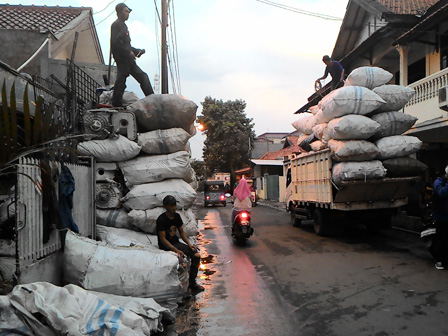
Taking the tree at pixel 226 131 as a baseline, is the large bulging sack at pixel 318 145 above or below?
below

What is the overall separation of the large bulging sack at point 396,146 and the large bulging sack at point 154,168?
15.3 ft

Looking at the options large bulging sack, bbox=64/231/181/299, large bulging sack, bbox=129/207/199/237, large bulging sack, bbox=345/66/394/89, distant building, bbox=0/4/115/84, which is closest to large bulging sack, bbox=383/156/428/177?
large bulging sack, bbox=345/66/394/89

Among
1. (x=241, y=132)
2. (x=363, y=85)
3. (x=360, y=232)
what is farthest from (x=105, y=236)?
(x=241, y=132)

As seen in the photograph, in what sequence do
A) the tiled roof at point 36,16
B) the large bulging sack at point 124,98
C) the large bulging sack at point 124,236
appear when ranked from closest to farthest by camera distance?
the large bulging sack at point 124,236 → the large bulging sack at point 124,98 → the tiled roof at point 36,16

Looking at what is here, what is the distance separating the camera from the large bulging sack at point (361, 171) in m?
8.51

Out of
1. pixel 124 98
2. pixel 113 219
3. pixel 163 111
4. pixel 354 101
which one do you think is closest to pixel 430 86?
pixel 354 101

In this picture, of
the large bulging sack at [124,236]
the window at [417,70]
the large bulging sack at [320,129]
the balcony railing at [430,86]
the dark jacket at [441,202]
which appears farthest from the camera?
the window at [417,70]

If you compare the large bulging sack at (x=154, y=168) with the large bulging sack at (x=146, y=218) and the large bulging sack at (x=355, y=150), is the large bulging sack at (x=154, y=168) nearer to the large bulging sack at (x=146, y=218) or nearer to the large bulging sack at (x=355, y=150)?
the large bulging sack at (x=146, y=218)

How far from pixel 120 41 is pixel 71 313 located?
5533 mm

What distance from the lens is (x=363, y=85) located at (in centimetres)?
922

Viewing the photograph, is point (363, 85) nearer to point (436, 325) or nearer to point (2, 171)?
point (436, 325)

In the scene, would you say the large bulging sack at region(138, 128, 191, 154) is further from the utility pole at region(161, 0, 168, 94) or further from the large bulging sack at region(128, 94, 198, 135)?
the utility pole at region(161, 0, 168, 94)

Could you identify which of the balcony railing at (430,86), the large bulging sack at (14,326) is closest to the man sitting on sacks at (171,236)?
the large bulging sack at (14,326)

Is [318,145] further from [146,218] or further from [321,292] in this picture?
[146,218]
